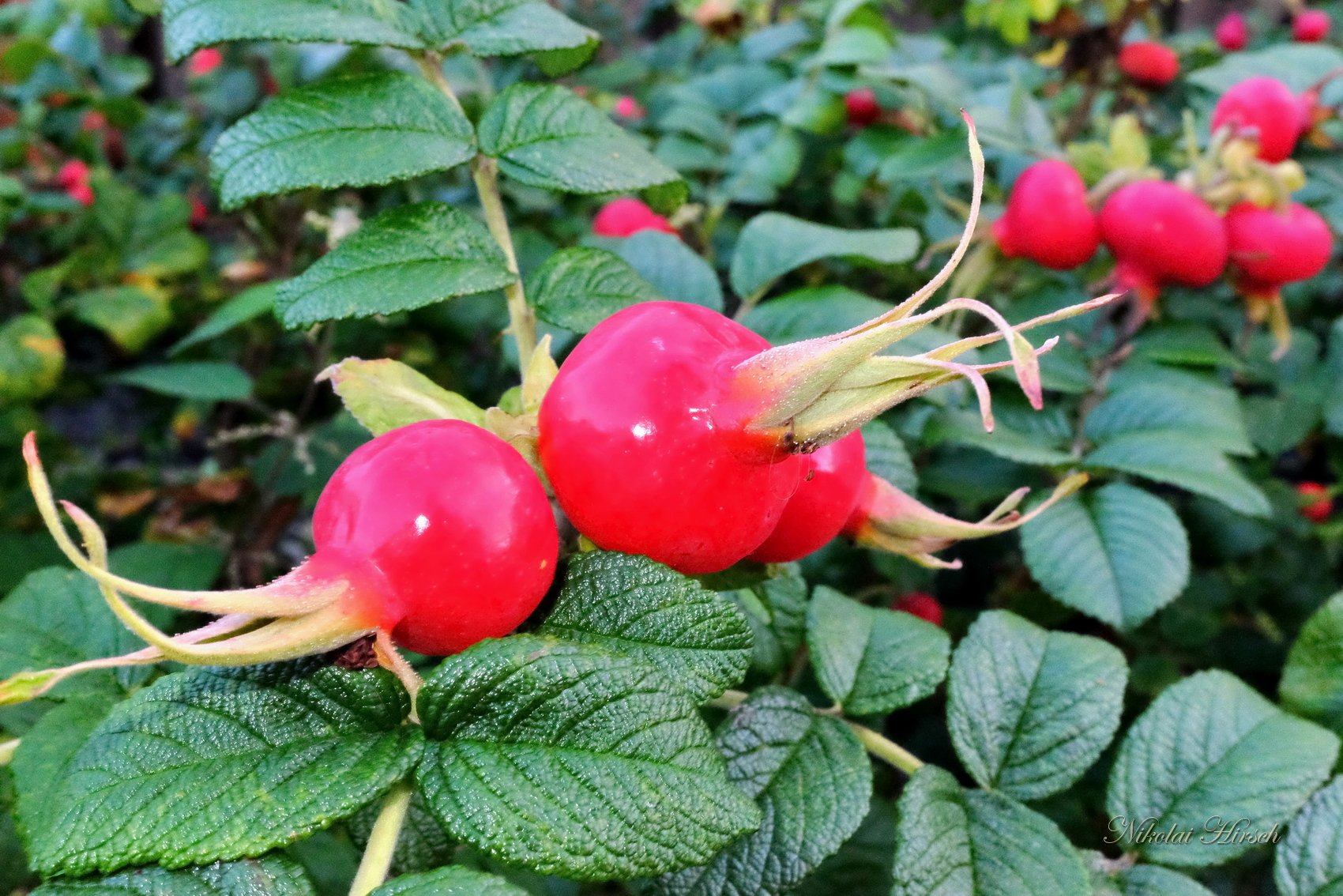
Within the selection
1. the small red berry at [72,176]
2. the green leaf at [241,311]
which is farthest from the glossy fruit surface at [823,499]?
the small red berry at [72,176]

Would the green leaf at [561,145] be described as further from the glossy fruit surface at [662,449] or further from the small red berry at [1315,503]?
the small red berry at [1315,503]

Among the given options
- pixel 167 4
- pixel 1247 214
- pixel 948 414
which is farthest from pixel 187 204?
pixel 1247 214

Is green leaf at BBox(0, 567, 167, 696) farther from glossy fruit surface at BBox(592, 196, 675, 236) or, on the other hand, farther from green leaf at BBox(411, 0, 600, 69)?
glossy fruit surface at BBox(592, 196, 675, 236)

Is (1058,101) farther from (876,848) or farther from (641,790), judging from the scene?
(641,790)

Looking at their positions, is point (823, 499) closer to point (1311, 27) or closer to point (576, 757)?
point (576, 757)

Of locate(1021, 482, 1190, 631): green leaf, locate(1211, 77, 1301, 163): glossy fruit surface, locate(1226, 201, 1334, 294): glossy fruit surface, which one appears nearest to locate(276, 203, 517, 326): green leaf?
locate(1021, 482, 1190, 631): green leaf

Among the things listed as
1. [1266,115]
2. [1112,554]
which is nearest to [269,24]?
[1112,554]
